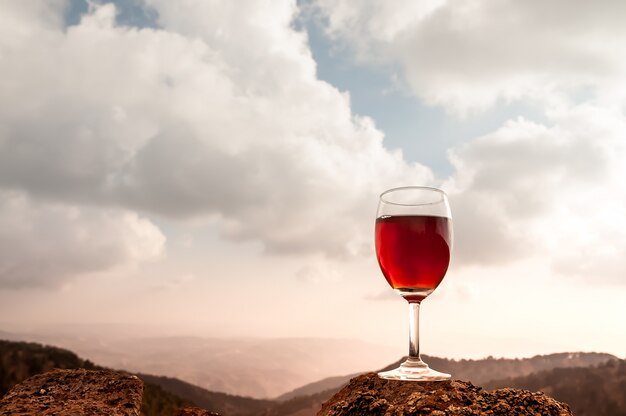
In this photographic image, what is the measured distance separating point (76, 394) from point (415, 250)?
8.81ft

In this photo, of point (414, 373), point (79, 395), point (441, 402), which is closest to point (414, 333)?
point (414, 373)

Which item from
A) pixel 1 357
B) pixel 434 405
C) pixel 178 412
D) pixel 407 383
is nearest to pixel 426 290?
pixel 407 383

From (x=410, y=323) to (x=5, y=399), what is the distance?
294 cm

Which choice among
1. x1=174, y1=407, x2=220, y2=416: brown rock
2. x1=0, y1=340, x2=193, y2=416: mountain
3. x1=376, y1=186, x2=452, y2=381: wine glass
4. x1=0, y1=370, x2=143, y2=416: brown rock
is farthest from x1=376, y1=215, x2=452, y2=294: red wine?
x1=0, y1=340, x2=193, y2=416: mountain

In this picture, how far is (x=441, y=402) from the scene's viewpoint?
2936 mm

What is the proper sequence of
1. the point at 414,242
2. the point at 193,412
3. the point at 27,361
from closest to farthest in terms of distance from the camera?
the point at 193,412 < the point at 414,242 < the point at 27,361

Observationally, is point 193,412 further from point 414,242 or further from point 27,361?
point 27,361

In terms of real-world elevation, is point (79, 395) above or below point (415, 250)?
below

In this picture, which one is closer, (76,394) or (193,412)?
(193,412)

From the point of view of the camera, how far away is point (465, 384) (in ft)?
10.7

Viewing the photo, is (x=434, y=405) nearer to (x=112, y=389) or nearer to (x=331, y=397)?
(x=331, y=397)

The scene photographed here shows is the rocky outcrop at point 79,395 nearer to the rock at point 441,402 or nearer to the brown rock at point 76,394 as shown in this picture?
the brown rock at point 76,394

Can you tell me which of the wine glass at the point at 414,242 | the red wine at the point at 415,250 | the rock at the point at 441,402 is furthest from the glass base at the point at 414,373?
the red wine at the point at 415,250

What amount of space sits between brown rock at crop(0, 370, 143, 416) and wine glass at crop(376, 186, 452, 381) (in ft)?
6.86
